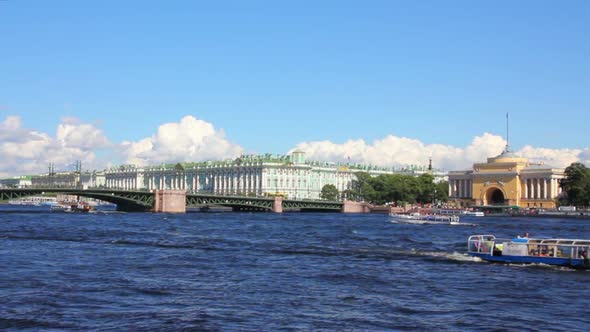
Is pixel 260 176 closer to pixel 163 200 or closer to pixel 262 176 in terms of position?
pixel 262 176

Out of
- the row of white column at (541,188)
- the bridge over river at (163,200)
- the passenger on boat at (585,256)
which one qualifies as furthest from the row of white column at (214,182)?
the passenger on boat at (585,256)

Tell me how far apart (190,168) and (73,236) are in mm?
135358

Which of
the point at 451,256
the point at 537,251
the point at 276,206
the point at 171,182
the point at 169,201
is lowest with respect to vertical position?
the point at 451,256

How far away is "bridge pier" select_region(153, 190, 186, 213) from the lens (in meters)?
96.7

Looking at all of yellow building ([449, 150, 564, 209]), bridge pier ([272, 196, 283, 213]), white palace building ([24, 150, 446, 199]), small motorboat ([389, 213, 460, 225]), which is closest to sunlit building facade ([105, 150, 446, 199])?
white palace building ([24, 150, 446, 199])

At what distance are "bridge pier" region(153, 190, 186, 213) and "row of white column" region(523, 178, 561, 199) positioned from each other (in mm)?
66966

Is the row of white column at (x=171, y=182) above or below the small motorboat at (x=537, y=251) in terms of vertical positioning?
above

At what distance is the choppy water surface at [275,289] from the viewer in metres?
19.6

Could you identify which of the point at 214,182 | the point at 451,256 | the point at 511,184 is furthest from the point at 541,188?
the point at 451,256

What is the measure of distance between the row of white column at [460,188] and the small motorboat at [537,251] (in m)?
118

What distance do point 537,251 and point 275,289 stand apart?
42.7ft

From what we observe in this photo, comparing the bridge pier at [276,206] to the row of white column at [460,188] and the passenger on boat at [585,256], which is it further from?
the passenger on boat at [585,256]

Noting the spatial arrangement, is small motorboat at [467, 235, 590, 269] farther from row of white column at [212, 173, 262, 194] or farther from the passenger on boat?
row of white column at [212, 173, 262, 194]

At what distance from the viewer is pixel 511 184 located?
466 ft
